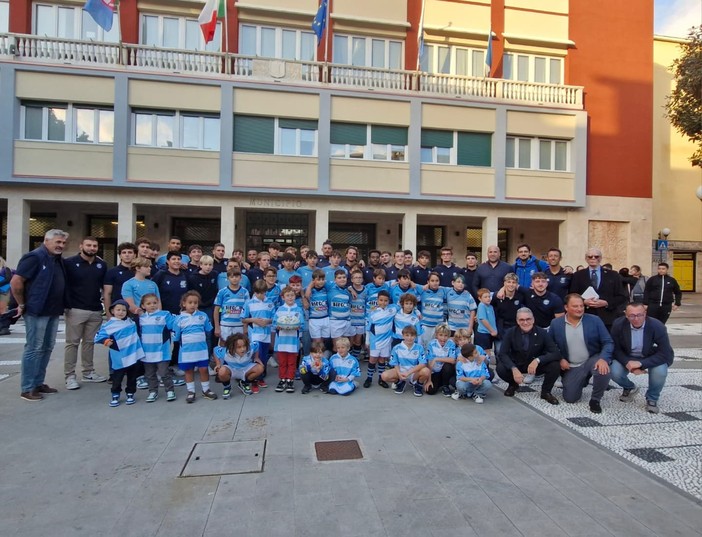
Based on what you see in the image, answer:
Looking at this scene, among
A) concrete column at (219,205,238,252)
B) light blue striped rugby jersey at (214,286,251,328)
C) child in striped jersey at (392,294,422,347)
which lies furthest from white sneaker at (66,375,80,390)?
concrete column at (219,205,238,252)

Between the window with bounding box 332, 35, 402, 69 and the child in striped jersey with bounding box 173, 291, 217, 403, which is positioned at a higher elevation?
the window with bounding box 332, 35, 402, 69

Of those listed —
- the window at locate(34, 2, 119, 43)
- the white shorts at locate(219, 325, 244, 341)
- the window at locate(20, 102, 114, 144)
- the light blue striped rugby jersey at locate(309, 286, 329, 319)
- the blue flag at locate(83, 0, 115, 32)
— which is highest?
the window at locate(34, 2, 119, 43)

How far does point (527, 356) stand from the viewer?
5.86 m

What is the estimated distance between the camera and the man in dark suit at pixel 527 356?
18.6 ft

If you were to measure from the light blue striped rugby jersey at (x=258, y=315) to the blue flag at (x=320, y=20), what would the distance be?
13343mm

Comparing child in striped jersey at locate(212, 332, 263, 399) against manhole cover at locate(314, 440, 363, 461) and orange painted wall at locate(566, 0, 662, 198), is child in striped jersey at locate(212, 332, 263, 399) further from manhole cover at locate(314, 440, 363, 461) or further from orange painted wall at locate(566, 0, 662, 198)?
orange painted wall at locate(566, 0, 662, 198)

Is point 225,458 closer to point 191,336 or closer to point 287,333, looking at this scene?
point 191,336

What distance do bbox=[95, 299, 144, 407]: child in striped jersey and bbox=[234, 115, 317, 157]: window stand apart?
482 inches

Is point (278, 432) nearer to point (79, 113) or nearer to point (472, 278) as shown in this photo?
point (472, 278)

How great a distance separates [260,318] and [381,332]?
71.5 inches

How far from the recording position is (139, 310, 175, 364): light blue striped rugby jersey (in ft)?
18.4

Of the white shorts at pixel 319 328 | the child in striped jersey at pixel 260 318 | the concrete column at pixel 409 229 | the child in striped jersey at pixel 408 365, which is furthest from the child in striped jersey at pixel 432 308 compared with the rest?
the concrete column at pixel 409 229

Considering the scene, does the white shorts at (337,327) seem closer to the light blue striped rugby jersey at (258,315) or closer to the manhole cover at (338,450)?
the light blue striped rugby jersey at (258,315)

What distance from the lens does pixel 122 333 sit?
17.8 ft
